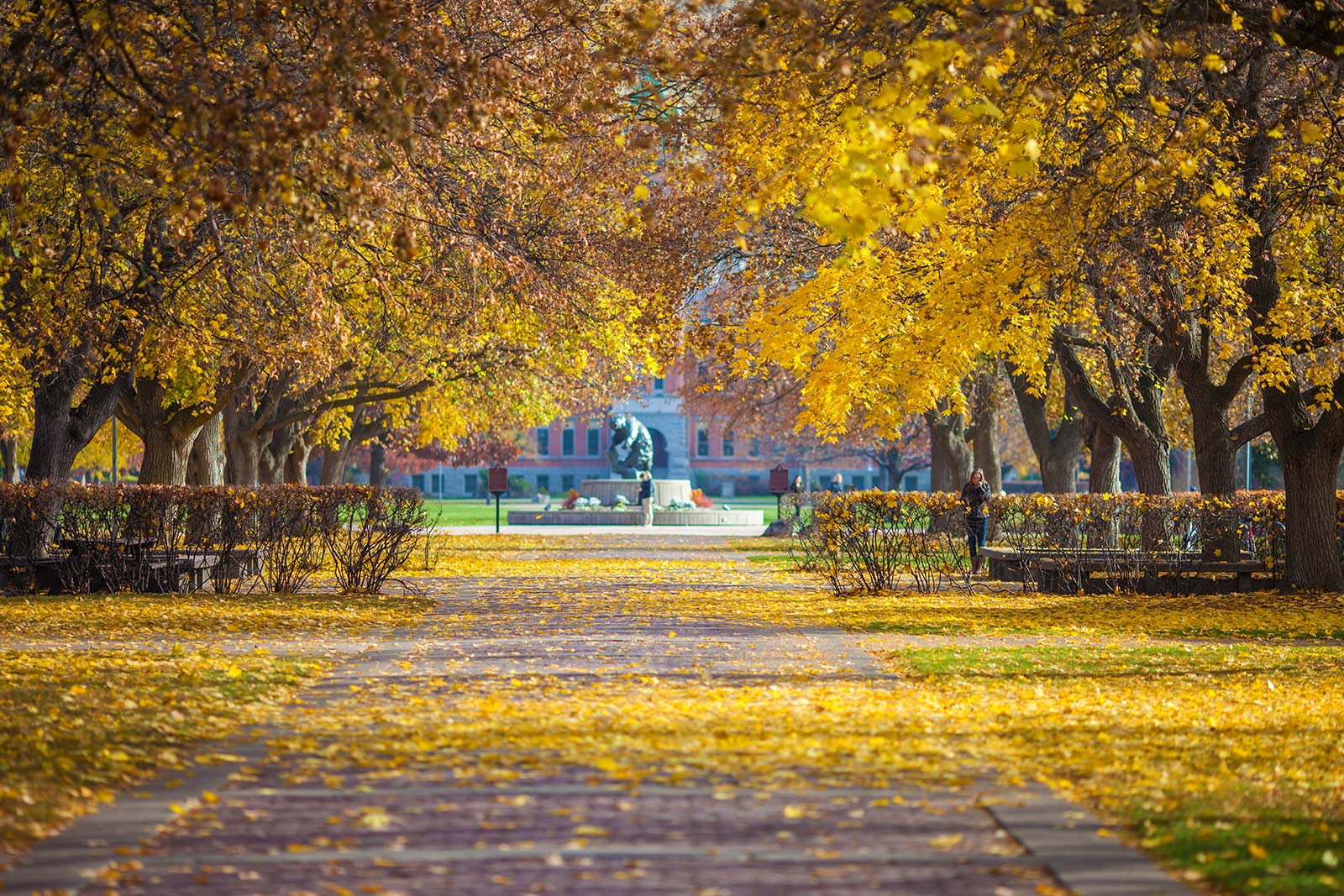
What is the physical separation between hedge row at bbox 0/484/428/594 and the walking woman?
9743 mm

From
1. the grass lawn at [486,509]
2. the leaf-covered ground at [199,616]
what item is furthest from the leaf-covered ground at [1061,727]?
the grass lawn at [486,509]

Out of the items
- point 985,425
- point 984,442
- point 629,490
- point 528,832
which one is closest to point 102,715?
point 528,832

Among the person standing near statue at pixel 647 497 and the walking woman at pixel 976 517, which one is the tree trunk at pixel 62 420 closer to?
the walking woman at pixel 976 517

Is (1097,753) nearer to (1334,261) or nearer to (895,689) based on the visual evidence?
(895,689)

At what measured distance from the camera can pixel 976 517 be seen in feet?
89.2

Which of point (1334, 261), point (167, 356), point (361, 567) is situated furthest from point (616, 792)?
point (1334, 261)

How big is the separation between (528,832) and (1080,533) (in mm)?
17467

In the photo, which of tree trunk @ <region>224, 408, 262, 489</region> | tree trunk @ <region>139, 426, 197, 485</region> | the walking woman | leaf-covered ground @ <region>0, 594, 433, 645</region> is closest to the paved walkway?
leaf-covered ground @ <region>0, 594, 433, 645</region>

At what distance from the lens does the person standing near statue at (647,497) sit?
173 feet

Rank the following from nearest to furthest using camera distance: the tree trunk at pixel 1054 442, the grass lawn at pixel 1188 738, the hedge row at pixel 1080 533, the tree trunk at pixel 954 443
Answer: the grass lawn at pixel 1188 738 < the hedge row at pixel 1080 533 < the tree trunk at pixel 1054 442 < the tree trunk at pixel 954 443

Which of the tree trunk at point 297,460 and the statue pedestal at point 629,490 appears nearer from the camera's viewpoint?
the tree trunk at point 297,460

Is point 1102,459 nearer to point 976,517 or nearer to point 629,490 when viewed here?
point 976,517

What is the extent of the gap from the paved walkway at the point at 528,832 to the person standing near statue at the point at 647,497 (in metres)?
43.1

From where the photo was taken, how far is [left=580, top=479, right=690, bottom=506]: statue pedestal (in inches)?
2292
